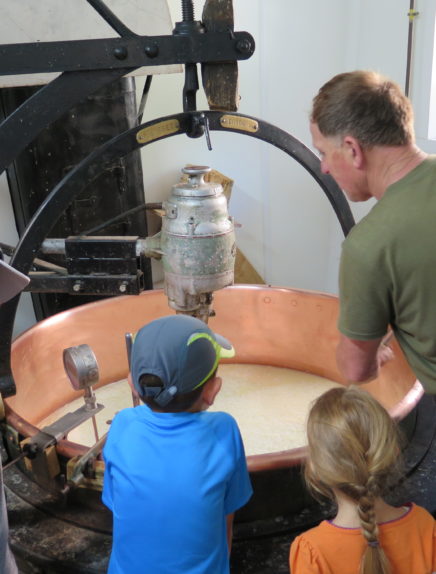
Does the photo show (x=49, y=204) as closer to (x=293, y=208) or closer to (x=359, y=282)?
(x=359, y=282)

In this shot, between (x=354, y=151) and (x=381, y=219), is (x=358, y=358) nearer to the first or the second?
(x=381, y=219)

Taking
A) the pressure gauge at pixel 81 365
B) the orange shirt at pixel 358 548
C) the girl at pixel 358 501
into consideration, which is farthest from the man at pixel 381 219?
the pressure gauge at pixel 81 365

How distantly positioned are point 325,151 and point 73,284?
0.68 m

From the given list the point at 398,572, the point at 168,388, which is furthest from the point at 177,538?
the point at 398,572

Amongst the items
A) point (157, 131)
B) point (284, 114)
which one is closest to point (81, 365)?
point (157, 131)

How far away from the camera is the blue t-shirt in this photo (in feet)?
3.35

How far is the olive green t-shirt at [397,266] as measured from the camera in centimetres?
105

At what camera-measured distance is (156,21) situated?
7.04 ft

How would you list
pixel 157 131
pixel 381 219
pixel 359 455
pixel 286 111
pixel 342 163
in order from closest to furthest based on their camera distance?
1. pixel 359 455
2. pixel 381 219
3. pixel 342 163
4. pixel 157 131
5. pixel 286 111

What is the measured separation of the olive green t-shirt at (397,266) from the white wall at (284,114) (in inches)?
68.9

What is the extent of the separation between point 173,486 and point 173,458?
1.8 inches

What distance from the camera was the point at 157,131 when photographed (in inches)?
55.4

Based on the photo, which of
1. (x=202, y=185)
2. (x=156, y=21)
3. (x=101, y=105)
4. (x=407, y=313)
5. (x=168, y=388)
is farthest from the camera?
(x=101, y=105)

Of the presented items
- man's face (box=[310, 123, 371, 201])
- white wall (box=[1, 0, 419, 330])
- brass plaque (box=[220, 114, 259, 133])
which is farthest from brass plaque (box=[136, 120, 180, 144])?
white wall (box=[1, 0, 419, 330])
